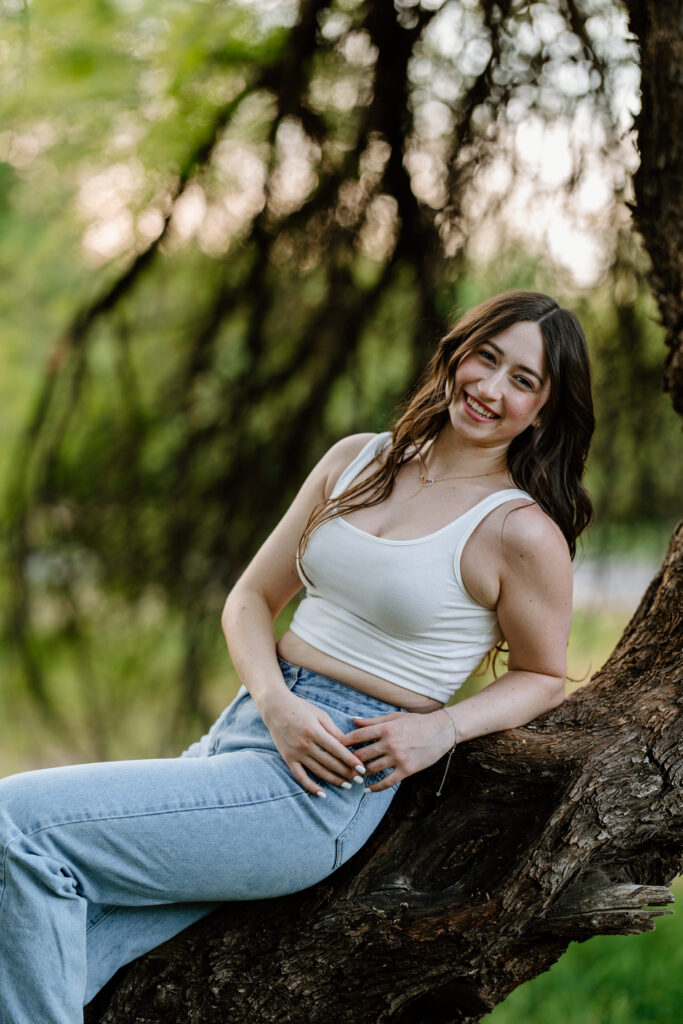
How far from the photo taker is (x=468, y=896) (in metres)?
1.47

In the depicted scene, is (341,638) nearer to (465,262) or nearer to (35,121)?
(465,262)

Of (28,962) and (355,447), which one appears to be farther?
(355,447)

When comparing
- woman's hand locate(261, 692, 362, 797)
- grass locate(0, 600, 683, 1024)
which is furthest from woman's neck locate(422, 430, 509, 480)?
grass locate(0, 600, 683, 1024)

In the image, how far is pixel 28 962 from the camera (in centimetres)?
128

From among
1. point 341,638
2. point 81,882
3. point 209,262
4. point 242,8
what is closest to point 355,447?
point 341,638

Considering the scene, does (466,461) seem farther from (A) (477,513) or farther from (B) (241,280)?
(B) (241,280)

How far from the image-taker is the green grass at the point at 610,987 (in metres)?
2.92

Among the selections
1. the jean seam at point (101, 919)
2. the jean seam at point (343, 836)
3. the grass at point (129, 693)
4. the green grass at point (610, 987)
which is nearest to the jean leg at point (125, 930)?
the jean seam at point (101, 919)

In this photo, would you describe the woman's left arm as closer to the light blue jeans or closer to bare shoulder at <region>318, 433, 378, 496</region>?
the light blue jeans

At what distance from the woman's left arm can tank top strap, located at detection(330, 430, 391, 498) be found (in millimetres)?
305

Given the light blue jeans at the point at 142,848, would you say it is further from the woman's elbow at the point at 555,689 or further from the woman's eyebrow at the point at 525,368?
the woman's eyebrow at the point at 525,368

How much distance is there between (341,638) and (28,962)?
0.64 m

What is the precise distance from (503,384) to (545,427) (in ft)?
0.43

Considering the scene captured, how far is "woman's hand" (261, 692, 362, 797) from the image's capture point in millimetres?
1435
